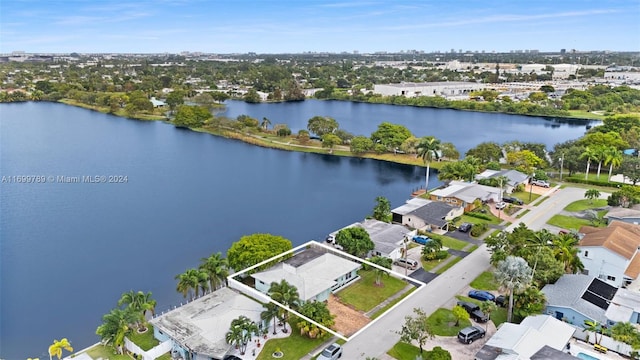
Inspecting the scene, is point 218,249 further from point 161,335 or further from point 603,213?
point 603,213

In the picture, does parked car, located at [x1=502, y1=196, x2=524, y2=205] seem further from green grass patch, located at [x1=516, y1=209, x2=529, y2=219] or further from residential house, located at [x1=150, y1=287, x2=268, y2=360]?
residential house, located at [x1=150, y1=287, x2=268, y2=360]

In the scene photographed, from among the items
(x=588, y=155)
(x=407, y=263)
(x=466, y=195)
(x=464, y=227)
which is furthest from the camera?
(x=588, y=155)

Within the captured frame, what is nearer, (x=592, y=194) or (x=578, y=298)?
(x=578, y=298)

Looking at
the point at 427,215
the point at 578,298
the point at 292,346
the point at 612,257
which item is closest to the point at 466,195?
the point at 427,215

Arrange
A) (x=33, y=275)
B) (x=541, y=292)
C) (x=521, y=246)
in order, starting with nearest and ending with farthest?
(x=541, y=292) → (x=521, y=246) → (x=33, y=275)

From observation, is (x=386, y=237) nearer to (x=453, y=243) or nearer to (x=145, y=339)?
(x=453, y=243)

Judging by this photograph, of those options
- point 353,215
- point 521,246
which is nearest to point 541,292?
point 521,246

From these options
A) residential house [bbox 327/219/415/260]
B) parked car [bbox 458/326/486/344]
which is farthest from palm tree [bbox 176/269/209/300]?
parked car [bbox 458/326/486/344]
